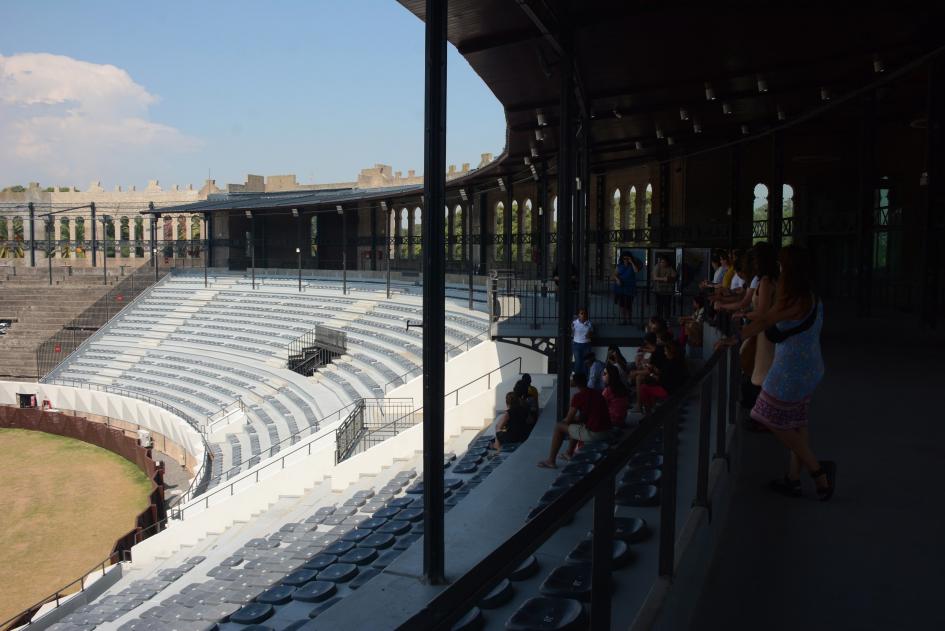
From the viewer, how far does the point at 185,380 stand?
31156 mm

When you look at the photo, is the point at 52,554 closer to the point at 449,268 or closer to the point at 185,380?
the point at 185,380

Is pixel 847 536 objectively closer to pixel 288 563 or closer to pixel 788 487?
pixel 788 487

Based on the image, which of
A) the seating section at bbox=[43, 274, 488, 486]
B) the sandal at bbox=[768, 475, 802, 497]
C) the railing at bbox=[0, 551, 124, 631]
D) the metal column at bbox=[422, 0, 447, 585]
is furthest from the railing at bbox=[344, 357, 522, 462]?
the sandal at bbox=[768, 475, 802, 497]

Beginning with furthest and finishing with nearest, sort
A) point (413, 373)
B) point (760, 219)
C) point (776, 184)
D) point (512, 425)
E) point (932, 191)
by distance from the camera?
point (760, 219) → point (413, 373) → point (776, 184) → point (932, 191) → point (512, 425)

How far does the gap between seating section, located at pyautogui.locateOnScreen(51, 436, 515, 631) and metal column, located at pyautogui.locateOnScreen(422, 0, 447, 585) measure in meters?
1.45

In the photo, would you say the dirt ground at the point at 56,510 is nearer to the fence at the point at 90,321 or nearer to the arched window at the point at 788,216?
the fence at the point at 90,321

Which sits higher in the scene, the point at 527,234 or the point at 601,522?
the point at 527,234

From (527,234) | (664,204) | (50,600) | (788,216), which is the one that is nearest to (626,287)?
(50,600)

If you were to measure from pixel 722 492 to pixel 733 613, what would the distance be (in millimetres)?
1518

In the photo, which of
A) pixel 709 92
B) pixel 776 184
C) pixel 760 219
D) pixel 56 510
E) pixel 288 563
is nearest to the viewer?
pixel 288 563

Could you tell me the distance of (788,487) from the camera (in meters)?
5.12

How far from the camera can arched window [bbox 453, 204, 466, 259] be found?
42.1 meters

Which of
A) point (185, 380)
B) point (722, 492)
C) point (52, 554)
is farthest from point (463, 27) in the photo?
point (185, 380)

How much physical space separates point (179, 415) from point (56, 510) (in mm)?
6951
